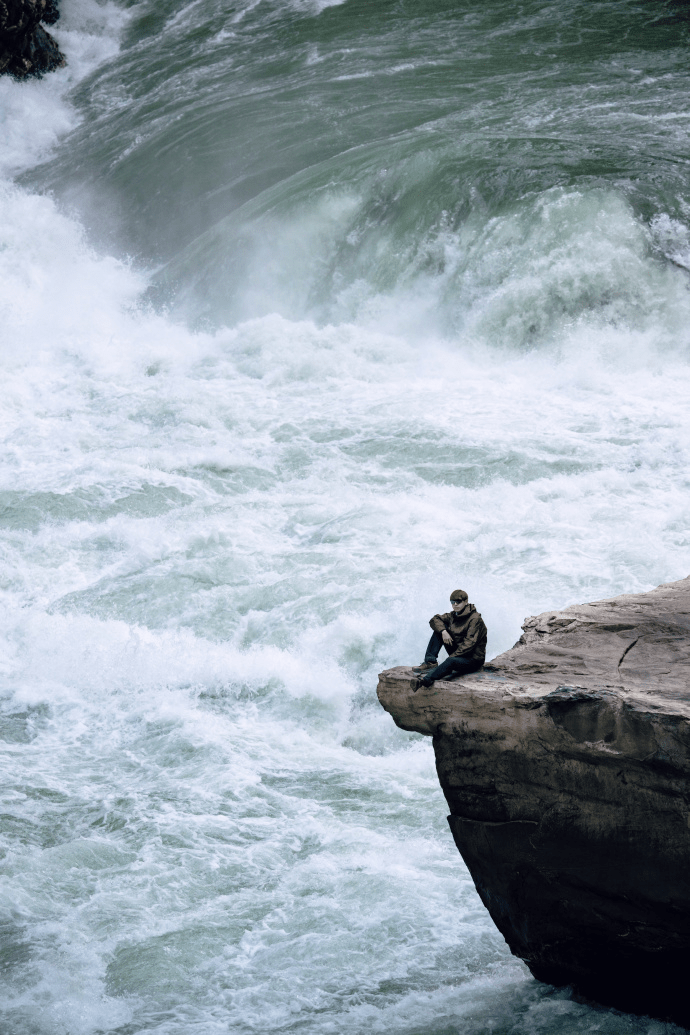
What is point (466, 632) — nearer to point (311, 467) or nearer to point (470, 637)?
point (470, 637)

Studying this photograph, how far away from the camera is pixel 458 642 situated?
496cm

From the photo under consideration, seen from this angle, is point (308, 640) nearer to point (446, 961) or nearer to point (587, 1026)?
point (446, 961)

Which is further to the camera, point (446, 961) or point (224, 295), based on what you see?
point (224, 295)

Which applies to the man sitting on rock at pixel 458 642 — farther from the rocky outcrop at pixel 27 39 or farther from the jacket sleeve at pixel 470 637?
the rocky outcrop at pixel 27 39

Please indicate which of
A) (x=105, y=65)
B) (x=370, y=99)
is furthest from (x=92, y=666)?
(x=105, y=65)

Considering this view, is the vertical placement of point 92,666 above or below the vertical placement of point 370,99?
below

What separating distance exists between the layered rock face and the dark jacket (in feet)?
0.41

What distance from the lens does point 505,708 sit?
469 cm

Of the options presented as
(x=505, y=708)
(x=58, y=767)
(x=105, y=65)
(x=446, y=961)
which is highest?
(x=105, y=65)

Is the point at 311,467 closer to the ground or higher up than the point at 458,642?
closer to the ground

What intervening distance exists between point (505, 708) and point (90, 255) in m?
17.5

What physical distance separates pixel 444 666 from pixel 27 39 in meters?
27.0

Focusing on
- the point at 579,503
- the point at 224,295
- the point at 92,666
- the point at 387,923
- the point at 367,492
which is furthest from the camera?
the point at 224,295

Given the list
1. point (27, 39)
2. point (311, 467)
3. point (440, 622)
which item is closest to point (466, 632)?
point (440, 622)
